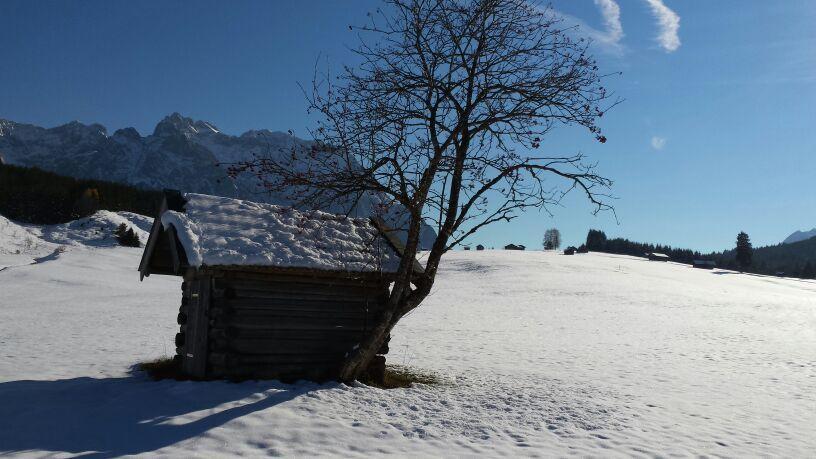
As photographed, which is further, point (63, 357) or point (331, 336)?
point (63, 357)

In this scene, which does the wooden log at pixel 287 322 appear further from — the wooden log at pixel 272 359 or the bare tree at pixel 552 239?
the bare tree at pixel 552 239

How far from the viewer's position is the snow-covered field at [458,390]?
8.87 m

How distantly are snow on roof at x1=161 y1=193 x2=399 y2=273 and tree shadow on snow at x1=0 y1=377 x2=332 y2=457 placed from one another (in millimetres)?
2450

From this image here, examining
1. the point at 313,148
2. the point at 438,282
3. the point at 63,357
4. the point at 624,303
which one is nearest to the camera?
the point at 313,148

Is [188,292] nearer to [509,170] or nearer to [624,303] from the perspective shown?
[509,170]

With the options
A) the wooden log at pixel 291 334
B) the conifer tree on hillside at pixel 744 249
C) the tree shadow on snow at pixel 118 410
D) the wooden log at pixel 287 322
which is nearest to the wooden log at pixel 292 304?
the wooden log at pixel 287 322

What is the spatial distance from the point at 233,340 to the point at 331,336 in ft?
7.20

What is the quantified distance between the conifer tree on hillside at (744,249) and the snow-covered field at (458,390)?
75.4 metres

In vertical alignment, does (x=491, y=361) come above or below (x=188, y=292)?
below

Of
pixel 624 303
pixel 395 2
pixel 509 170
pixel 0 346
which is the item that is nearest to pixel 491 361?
pixel 509 170

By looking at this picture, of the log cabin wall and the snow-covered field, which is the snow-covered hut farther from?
the snow-covered field

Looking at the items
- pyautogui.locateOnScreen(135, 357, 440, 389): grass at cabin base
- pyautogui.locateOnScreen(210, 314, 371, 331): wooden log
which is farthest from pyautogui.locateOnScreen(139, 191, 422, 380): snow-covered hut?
pyautogui.locateOnScreen(135, 357, 440, 389): grass at cabin base

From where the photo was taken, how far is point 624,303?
1492 inches

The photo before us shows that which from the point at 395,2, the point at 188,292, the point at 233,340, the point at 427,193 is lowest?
the point at 233,340
